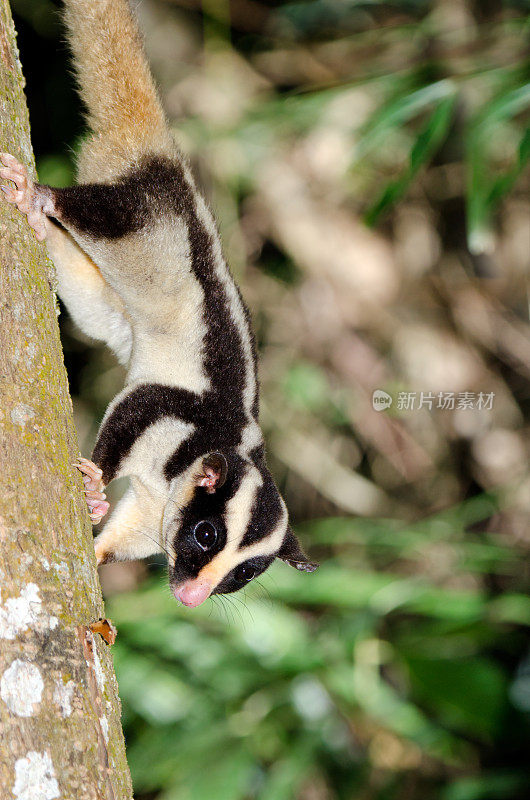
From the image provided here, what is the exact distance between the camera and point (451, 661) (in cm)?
330

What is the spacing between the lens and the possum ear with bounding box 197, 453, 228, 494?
2.53m

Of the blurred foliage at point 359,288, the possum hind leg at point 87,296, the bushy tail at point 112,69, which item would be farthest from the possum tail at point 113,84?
the blurred foliage at point 359,288

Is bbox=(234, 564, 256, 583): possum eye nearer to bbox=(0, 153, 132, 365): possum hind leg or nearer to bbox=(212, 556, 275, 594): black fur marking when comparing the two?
bbox=(212, 556, 275, 594): black fur marking

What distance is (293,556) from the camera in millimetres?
2922

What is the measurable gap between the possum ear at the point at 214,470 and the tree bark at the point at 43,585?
31.9 inches

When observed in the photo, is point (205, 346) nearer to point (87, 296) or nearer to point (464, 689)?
point (87, 296)

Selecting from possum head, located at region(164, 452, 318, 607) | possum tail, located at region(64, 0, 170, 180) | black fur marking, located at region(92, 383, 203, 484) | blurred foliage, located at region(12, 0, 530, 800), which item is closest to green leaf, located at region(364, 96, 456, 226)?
possum tail, located at region(64, 0, 170, 180)

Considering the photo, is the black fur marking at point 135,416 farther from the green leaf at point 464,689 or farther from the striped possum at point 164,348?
the green leaf at point 464,689

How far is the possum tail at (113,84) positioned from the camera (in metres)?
2.79

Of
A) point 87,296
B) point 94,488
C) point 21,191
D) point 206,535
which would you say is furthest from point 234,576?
point 21,191

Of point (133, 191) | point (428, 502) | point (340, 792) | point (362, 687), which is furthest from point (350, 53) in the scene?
point (340, 792)

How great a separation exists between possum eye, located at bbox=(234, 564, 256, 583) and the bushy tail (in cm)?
155

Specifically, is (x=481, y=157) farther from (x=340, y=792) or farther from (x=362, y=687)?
(x=340, y=792)

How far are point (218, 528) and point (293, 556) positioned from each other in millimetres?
365
